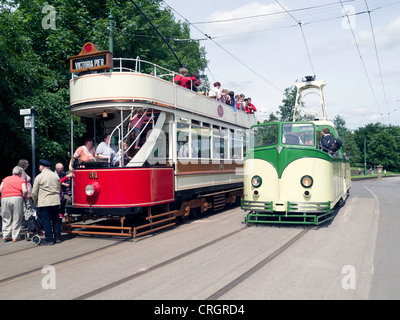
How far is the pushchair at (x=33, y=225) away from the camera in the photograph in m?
8.19

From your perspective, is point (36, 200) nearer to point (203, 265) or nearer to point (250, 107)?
point (203, 265)

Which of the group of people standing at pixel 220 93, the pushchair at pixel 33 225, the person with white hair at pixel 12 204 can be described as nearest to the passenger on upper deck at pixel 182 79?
the group of people standing at pixel 220 93

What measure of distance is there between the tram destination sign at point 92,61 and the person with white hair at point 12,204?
9.76 feet

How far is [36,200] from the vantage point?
8.20 meters

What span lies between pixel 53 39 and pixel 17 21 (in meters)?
3.12

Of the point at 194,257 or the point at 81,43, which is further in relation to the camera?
the point at 81,43

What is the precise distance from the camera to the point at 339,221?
10.2 metres

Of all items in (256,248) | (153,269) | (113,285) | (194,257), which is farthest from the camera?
(256,248)

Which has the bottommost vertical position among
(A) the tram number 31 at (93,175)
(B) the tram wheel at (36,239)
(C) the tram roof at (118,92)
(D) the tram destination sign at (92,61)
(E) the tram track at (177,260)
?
(E) the tram track at (177,260)

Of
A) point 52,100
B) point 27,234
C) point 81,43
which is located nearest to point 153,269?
point 27,234

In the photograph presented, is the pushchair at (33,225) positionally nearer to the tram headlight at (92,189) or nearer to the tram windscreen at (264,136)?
the tram headlight at (92,189)

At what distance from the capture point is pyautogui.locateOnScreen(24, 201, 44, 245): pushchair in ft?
26.9
